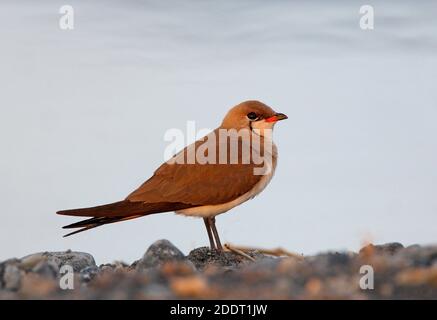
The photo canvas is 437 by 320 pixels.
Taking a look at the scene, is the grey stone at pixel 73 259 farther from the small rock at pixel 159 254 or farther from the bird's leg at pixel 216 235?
the bird's leg at pixel 216 235

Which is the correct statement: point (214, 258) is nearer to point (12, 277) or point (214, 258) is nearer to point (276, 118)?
point (276, 118)

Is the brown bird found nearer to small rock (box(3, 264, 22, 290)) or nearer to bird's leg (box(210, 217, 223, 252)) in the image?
bird's leg (box(210, 217, 223, 252))

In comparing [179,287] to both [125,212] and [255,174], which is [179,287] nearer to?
[125,212]

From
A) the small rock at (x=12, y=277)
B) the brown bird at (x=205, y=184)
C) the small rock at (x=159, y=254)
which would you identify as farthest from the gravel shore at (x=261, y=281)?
the brown bird at (x=205, y=184)

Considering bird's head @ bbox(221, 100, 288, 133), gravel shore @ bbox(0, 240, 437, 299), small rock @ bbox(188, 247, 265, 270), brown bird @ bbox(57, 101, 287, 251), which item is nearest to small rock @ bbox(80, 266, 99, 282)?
gravel shore @ bbox(0, 240, 437, 299)

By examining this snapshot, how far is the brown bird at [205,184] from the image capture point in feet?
30.3

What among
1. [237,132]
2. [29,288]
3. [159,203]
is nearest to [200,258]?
[159,203]

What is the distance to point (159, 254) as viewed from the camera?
8883 mm

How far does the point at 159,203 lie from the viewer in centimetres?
940

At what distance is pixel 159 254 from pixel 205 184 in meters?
1.08

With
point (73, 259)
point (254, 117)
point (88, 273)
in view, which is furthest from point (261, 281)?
point (73, 259)

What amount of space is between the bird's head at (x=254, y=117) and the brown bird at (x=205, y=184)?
0.04 ft
